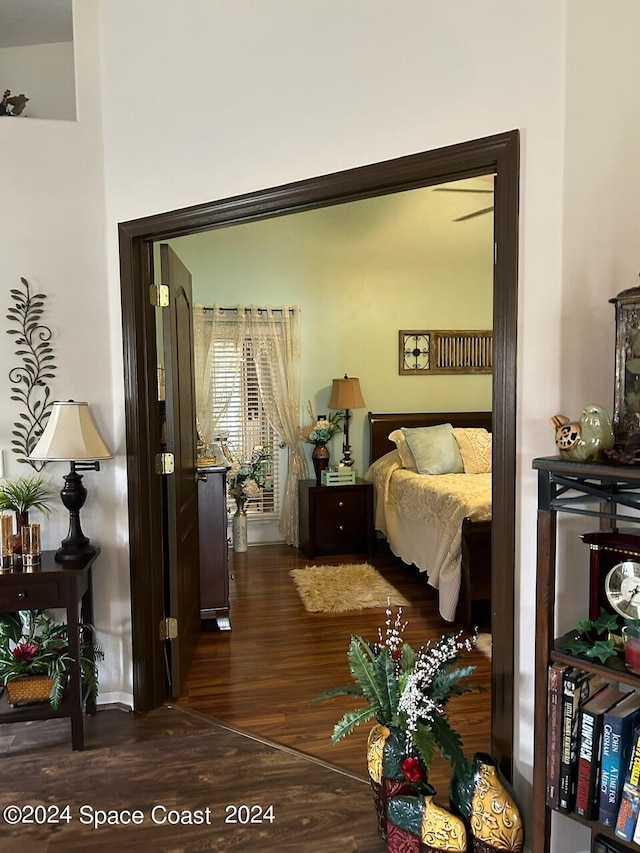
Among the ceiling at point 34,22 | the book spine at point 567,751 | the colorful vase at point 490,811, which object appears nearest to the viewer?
the book spine at point 567,751

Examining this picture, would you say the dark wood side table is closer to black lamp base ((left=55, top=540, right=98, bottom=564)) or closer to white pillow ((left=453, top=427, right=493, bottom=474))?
black lamp base ((left=55, top=540, right=98, bottom=564))

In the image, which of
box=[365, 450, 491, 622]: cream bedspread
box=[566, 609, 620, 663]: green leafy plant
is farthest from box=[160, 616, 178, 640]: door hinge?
box=[566, 609, 620, 663]: green leafy plant

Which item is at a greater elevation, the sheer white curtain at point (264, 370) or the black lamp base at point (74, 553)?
the sheer white curtain at point (264, 370)

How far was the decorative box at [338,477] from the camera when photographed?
227 inches

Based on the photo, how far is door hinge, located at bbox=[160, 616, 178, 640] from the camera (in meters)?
3.10

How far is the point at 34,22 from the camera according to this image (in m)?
3.33

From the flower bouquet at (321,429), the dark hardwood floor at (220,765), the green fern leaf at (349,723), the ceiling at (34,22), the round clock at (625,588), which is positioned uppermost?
the ceiling at (34,22)

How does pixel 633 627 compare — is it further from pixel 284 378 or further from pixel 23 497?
pixel 284 378

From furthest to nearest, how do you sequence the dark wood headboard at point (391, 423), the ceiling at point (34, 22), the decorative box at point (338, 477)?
the dark wood headboard at point (391, 423) → the decorative box at point (338, 477) → the ceiling at point (34, 22)

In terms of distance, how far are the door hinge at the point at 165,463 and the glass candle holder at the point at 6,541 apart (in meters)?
0.67

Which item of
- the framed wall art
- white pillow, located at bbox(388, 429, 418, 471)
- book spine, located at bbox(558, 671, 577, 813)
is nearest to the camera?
book spine, located at bbox(558, 671, 577, 813)

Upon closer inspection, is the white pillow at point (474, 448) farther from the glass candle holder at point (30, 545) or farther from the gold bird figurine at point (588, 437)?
the gold bird figurine at point (588, 437)

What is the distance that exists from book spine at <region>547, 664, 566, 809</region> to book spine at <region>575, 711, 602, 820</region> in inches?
2.1

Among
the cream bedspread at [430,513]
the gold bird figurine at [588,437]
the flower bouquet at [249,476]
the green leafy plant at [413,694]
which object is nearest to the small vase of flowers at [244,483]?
the flower bouquet at [249,476]
